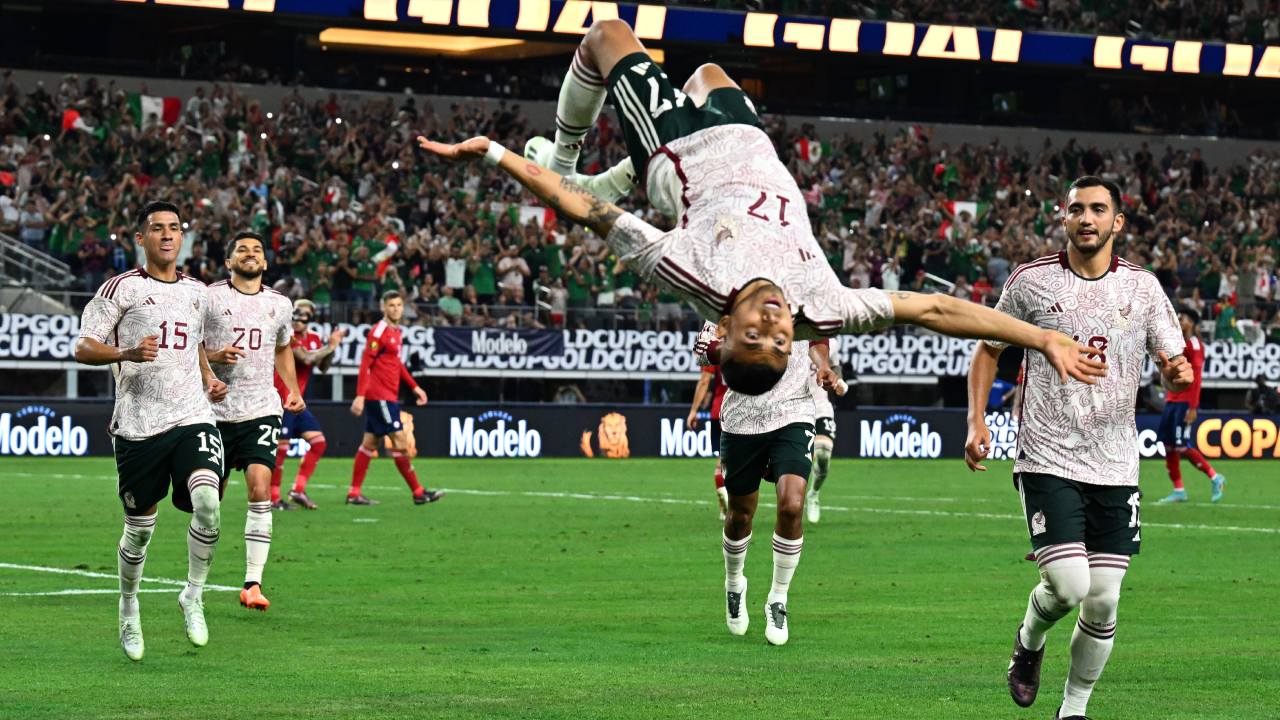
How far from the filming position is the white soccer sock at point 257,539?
1338cm

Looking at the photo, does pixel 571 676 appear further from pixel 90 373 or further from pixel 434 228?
pixel 434 228

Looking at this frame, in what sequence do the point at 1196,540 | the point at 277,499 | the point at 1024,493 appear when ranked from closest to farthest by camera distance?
the point at 1024,493 → the point at 1196,540 → the point at 277,499

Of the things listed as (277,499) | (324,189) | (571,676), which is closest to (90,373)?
(324,189)

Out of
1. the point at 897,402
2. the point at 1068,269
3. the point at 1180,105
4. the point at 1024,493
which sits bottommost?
the point at 897,402

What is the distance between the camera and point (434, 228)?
38969 millimetres

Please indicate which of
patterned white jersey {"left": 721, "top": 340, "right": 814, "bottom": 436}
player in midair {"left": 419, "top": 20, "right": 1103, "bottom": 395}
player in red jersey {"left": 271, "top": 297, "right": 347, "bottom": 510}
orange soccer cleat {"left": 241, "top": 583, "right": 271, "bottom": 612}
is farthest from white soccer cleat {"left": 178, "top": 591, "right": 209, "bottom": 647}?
player in red jersey {"left": 271, "top": 297, "right": 347, "bottom": 510}

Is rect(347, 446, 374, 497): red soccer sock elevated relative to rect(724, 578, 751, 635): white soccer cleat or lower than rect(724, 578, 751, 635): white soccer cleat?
lower

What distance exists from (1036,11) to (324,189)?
71.3 feet

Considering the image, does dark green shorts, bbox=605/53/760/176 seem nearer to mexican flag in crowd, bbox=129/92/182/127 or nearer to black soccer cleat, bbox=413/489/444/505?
black soccer cleat, bbox=413/489/444/505

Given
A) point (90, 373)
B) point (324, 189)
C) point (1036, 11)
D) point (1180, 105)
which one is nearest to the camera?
point (90, 373)

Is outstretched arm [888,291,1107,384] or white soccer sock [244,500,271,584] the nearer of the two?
outstretched arm [888,291,1107,384]

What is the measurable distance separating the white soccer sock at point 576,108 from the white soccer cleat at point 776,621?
3.65m

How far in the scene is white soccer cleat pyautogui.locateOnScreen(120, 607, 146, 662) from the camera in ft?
35.3

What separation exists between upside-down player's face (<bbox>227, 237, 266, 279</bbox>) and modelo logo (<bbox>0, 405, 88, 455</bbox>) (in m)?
18.2
